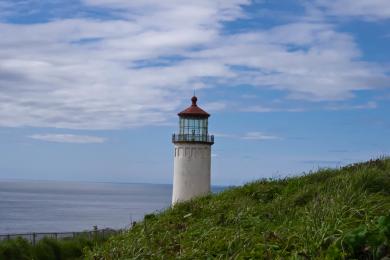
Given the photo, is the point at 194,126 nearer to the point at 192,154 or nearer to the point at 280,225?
the point at 192,154

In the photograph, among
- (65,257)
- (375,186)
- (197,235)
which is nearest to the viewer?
(197,235)

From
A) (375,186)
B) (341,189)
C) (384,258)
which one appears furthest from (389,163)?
(384,258)

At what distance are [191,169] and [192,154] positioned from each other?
0.84 m

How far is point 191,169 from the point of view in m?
31.8

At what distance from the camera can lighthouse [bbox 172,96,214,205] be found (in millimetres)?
31723

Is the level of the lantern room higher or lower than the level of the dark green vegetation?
higher

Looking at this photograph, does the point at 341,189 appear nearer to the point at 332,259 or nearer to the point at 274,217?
the point at 274,217

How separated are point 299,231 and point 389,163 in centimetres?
502

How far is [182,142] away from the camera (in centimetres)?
3234

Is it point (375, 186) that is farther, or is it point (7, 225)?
point (7, 225)

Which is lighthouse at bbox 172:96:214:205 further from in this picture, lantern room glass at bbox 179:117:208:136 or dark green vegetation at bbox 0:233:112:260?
dark green vegetation at bbox 0:233:112:260

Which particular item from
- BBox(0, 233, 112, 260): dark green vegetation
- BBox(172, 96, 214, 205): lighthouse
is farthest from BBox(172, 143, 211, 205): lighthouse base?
BBox(0, 233, 112, 260): dark green vegetation

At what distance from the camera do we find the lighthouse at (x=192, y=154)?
31723 millimetres

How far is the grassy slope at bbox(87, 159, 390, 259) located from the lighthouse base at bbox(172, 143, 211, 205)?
20643mm
